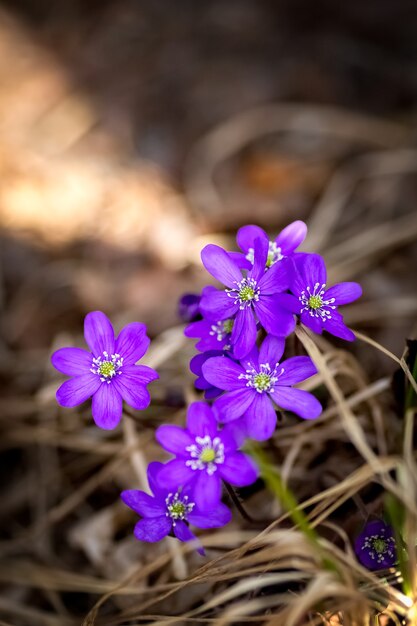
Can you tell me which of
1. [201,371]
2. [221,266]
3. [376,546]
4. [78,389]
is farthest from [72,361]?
[376,546]

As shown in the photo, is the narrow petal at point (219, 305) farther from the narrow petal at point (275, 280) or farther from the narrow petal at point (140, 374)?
the narrow petal at point (140, 374)

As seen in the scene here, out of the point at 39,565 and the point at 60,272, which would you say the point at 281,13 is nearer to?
the point at 60,272

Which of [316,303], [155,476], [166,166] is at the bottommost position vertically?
[155,476]

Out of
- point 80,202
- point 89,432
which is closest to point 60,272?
point 80,202

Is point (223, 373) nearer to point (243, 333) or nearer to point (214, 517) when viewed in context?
point (243, 333)

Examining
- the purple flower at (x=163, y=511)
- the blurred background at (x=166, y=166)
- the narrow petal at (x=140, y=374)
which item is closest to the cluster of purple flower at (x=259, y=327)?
the narrow petal at (x=140, y=374)

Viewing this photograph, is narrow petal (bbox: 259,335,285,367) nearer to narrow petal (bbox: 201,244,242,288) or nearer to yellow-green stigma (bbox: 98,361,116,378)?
narrow petal (bbox: 201,244,242,288)
